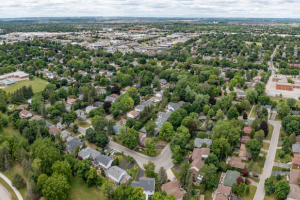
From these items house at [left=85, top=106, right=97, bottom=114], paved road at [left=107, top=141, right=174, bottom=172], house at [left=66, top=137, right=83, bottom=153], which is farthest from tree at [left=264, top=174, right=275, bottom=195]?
house at [left=85, top=106, right=97, bottom=114]

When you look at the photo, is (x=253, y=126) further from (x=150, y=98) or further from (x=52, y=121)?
(x=52, y=121)

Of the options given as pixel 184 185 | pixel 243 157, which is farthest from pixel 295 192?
pixel 184 185

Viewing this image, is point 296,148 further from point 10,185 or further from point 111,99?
point 10,185

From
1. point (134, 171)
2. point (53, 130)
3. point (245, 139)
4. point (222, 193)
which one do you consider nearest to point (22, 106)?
point (53, 130)

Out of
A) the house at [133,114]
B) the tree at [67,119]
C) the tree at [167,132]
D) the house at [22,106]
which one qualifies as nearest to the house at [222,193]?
the tree at [167,132]

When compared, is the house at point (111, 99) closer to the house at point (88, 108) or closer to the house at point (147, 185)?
the house at point (88, 108)

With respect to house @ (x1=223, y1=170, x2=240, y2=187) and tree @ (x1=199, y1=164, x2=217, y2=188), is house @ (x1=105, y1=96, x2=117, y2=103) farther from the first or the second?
house @ (x1=223, y1=170, x2=240, y2=187)
